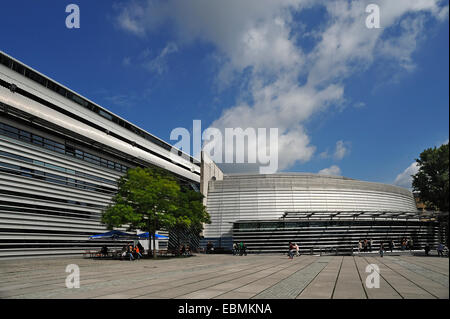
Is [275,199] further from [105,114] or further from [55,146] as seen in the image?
[55,146]

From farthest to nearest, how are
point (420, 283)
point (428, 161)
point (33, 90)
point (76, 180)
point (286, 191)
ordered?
point (286, 191) → point (428, 161) → point (76, 180) → point (33, 90) → point (420, 283)

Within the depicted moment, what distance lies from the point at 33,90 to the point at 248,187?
41.0 m

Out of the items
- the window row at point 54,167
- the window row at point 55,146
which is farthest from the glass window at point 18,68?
the window row at point 54,167

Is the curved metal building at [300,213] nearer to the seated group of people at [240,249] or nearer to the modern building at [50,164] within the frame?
the seated group of people at [240,249]

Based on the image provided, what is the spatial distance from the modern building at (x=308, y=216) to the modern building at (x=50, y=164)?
2216 centimetres

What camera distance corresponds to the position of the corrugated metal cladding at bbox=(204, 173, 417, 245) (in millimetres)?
59125

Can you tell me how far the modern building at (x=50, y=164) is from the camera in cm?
2911

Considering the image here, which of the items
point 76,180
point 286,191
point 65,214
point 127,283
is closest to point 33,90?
point 76,180

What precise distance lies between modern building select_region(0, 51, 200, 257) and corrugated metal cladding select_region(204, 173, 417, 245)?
2169cm

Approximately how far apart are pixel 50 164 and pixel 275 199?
40737 mm

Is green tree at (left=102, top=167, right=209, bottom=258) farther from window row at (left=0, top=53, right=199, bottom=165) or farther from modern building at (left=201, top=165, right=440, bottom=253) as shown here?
modern building at (left=201, top=165, right=440, bottom=253)

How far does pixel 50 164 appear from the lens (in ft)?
110
